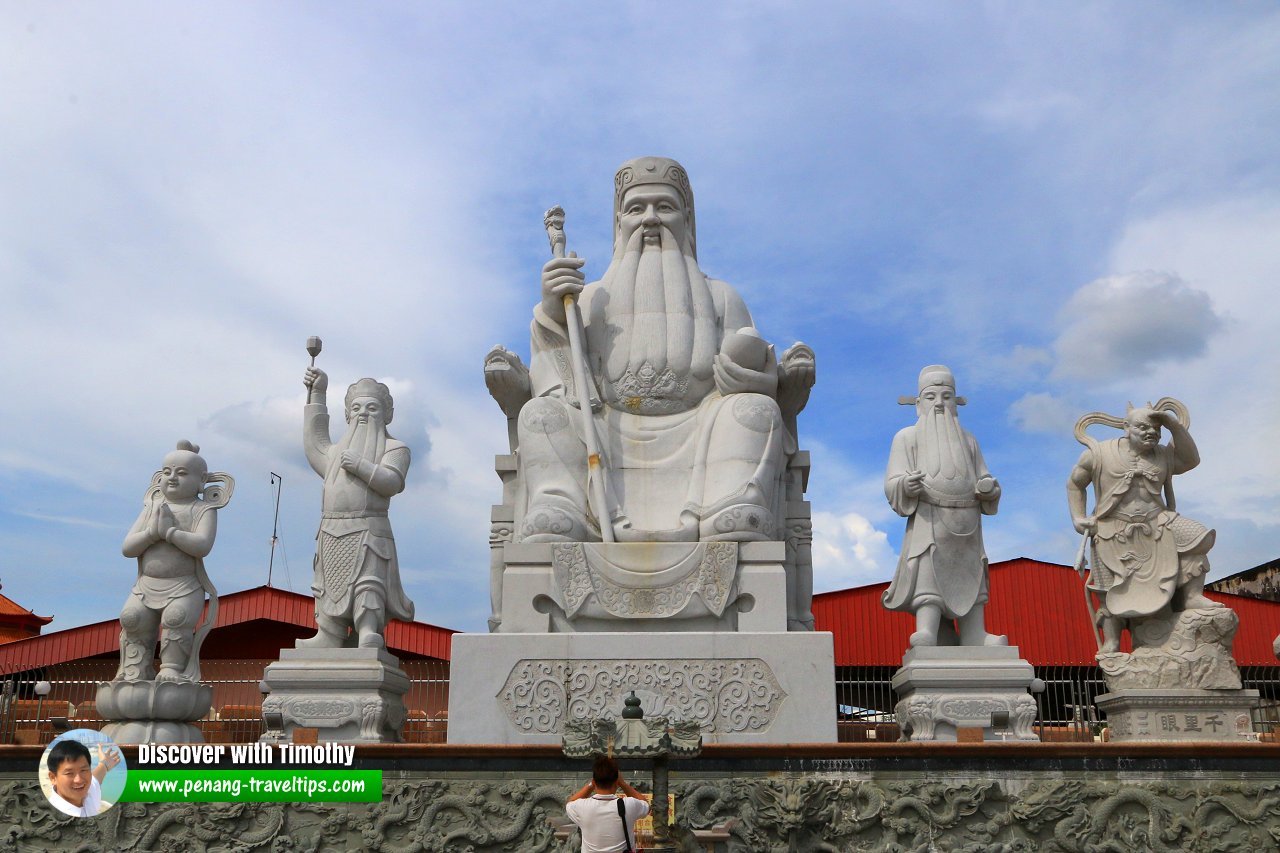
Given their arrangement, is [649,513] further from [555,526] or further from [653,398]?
[653,398]

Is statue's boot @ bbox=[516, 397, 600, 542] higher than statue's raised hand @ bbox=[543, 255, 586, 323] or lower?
lower

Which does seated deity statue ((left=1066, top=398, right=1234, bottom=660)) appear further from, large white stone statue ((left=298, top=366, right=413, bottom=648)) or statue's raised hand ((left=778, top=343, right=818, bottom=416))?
large white stone statue ((left=298, top=366, right=413, bottom=648))

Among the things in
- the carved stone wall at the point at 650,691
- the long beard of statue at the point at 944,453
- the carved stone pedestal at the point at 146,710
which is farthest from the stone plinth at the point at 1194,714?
the carved stone pedestal at the point at 146,710

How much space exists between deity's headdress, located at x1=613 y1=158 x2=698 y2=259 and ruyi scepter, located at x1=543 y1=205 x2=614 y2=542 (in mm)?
842

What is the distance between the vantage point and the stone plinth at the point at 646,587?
7328mm

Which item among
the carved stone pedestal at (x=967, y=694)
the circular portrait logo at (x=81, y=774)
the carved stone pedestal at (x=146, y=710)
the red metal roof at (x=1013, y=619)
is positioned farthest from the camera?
the red metal roof at (x=1013, y=619)

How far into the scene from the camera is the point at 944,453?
7.94 metres

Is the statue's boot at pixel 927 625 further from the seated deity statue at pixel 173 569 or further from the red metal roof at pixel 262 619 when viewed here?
the red metal roof at pixel 262 619

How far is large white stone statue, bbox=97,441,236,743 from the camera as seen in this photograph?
736 cm

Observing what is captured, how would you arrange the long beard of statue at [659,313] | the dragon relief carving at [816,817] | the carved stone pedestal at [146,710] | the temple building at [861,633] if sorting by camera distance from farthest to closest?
1. the temple building at [861,633]
2. the long beard of statue at [659,313]
3. the carved stone pedestal at [146,710]
4. the dragon relief carving at [816,817]

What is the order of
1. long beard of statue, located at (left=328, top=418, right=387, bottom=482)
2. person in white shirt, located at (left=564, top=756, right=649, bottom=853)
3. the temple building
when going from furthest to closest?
the temple building, long beard of statue, located at (left=328, top=418, right=387, bottom=482), person in white shirt, located at (left=564, top=756, right=649, bottom=853)

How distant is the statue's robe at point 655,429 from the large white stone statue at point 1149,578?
2159mm

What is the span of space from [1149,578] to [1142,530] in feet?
1.04

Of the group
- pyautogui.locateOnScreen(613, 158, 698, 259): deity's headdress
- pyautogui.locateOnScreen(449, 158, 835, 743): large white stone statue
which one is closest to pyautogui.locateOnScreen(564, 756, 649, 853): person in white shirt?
pyautogui.locateOnScreen(449, 158, 835, 743): large white stone statue
